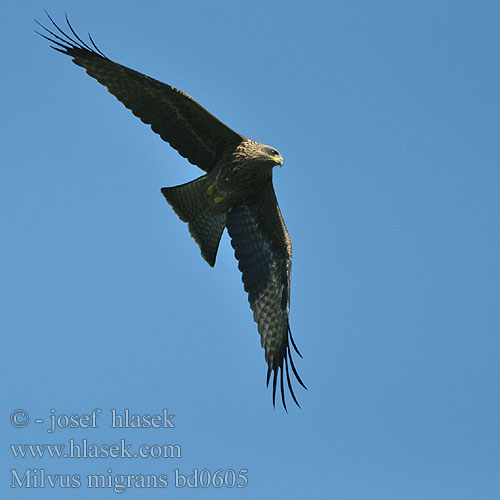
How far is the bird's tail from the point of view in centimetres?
1108

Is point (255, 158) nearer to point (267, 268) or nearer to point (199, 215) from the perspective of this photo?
point (199, 215)

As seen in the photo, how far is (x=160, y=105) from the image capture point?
10531 millimetres

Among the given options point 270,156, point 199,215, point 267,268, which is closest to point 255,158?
point 270,156

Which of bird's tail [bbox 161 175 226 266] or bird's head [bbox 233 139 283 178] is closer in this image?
bird's head [bbox 233 139 283 178]

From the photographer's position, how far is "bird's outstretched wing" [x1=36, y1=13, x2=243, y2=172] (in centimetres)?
1034

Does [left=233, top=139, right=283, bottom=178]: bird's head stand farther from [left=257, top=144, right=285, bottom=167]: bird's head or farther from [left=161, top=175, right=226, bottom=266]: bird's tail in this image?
[left=161, top=175, right=226, bottom=266]: bird's tail

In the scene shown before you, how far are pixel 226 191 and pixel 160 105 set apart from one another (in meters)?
1.35

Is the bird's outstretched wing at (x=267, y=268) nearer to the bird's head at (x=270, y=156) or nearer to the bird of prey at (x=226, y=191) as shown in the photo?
the bird of prey at (x=226, y=191)

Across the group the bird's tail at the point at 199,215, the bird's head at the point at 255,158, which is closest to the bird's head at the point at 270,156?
the bird's head at the point at 255,158

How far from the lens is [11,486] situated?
10.3 metres

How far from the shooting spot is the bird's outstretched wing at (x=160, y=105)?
33.9 ft

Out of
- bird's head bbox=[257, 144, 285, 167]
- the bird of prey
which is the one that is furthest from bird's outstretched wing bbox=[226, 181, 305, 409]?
bird's head bbox=[257, 144, 285, 167]

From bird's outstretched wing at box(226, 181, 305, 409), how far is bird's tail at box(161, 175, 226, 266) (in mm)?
233

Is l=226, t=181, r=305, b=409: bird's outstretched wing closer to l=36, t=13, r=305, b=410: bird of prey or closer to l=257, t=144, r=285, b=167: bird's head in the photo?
l=36, t=13, r=305, b=410: bird of prey
